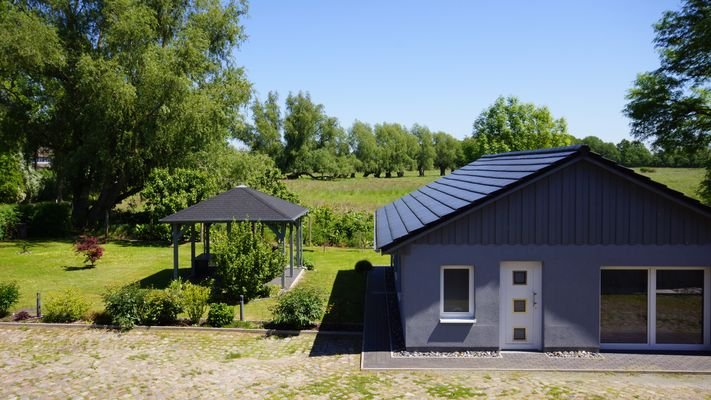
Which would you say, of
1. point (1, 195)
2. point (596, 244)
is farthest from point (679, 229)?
point (1, 195)

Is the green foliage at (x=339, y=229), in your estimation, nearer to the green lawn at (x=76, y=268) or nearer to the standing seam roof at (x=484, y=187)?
the green lawn at (x=76, y=268)

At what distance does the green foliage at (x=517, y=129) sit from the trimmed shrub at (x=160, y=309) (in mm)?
65110

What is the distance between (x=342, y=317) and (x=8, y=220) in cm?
2727

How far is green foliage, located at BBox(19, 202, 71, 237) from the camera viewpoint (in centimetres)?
3484

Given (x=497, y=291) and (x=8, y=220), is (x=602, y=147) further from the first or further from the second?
(x=497, y=291)

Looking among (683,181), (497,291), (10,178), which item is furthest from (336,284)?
(683,181)

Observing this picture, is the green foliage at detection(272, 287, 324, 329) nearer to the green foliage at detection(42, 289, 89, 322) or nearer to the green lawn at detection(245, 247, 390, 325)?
the green lawn at detection(245, 247, 390, 325)

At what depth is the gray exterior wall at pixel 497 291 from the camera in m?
12.8

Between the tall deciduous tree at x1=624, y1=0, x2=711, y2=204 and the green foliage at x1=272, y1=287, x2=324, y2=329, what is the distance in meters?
23.3

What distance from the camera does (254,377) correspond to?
11570mm

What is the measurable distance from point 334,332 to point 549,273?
19.1ft

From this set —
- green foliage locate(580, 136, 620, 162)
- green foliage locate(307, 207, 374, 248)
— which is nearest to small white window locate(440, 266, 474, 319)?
green foliage locate(307, 207, 374, 248)

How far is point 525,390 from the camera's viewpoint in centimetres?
1052

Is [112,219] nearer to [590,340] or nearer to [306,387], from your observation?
[306,387]
